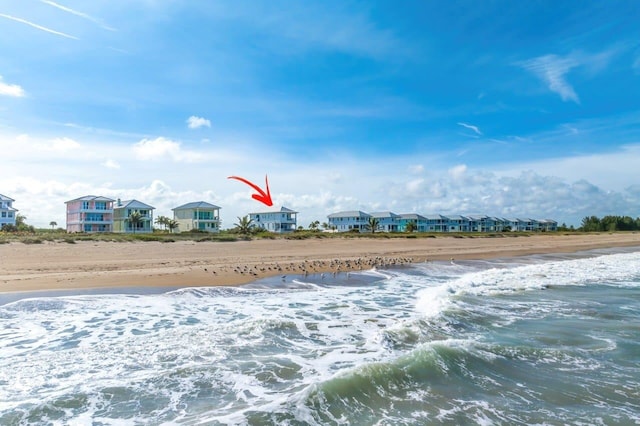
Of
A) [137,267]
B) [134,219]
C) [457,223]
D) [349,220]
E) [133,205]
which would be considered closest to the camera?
[137,267]

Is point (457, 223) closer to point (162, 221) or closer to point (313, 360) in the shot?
point (162, 221)

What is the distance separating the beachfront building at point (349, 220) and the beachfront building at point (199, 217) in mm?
31987

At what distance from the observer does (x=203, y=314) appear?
384 inches

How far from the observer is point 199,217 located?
6875 centimetres

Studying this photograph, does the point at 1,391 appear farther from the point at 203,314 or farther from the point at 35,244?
the point at 35,244

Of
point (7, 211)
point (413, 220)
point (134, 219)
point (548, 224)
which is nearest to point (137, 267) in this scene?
point (134, 219)

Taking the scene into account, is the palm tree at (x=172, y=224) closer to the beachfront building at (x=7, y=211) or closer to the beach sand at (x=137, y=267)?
the beachfront building at (x=7, y=211)

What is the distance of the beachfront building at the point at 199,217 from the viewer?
225ft

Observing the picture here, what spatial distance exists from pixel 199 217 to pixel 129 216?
35.9 ft

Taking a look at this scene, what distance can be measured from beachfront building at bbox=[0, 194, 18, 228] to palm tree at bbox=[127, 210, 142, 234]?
19760 millimetres

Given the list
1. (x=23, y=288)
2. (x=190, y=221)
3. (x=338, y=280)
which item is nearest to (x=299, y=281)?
(x=338, y=280)

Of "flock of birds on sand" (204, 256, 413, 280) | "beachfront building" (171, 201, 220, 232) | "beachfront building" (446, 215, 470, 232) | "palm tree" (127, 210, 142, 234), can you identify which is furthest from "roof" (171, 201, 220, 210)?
"beachfront building" (446, 215, 470, 232)

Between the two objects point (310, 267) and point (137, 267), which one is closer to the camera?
point (137, 267)

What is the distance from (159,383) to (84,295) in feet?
24.7
